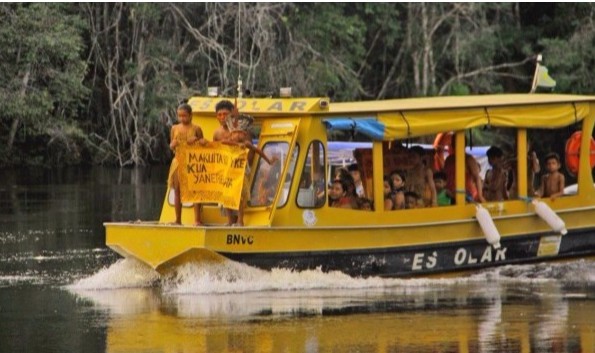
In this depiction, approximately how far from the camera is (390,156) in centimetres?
1998

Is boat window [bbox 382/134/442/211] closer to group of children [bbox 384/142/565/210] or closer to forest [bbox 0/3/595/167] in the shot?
group of children [bbox 384/142/565/210]

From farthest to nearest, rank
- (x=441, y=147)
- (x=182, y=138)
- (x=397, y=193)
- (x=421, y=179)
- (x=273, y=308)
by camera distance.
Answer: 1. (x=441, y=147)
2. (x=421, y=179)
3. (x=397, y=193)
4. (x=182, y=138)
5. (x=273, y=308)

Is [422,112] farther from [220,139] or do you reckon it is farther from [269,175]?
[220,139]

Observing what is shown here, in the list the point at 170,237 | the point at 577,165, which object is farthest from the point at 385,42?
the point at 170,237

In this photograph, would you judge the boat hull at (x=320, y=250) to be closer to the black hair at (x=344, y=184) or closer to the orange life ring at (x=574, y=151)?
Answer: the black hair at (x=344, y=184)

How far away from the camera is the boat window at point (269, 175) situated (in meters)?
18.8

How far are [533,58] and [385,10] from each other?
361 cm

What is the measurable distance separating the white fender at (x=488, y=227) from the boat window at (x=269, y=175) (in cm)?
216

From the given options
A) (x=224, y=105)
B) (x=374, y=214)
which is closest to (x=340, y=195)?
(x=374, y=214)

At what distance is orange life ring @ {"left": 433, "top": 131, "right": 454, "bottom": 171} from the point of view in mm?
21047

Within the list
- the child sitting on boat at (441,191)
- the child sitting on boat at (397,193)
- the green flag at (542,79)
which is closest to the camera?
the child sitting on boat at (397,193)

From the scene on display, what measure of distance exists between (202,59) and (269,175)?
21.1 meters

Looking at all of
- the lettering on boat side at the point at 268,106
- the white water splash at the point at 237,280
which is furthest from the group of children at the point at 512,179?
the lettering on boat side at the point at 268,106

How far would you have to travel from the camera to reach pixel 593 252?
68.3 feet
